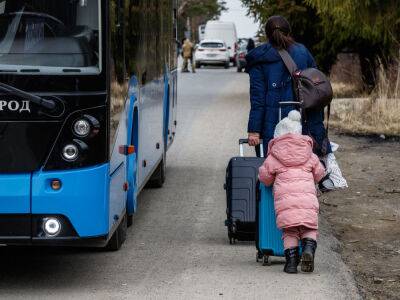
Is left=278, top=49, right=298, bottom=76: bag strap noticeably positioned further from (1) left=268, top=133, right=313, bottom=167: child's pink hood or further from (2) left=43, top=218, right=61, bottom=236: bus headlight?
(2) left=43, top=218, right=61, bottom=236: bus headlight

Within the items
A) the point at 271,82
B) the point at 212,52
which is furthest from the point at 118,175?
the point at 212,52

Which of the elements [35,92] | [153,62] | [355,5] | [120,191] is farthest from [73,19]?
[355,5]

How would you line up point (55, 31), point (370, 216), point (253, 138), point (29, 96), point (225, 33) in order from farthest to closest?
point (225, 33)
point (370, 216)
point (253, 138)
point (55, 31)
point (29, 96)

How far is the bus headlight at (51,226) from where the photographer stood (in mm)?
7281

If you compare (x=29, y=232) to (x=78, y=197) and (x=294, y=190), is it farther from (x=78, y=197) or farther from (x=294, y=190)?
(x=294, y=190)

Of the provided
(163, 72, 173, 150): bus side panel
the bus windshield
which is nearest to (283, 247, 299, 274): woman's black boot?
the bus windshield

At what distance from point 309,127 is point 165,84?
364cm

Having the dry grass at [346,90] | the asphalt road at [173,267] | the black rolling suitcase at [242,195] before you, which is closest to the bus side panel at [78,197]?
the asphalt road at [173,267]

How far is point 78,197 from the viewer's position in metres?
7.29

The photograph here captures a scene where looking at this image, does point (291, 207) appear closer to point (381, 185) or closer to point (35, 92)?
point (35, 92)

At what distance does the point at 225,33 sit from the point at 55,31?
59143mm

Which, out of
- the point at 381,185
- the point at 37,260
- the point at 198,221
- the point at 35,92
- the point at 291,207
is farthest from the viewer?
the point at 381,185

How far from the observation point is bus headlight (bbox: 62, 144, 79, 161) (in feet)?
23.8

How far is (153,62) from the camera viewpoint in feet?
36.0
